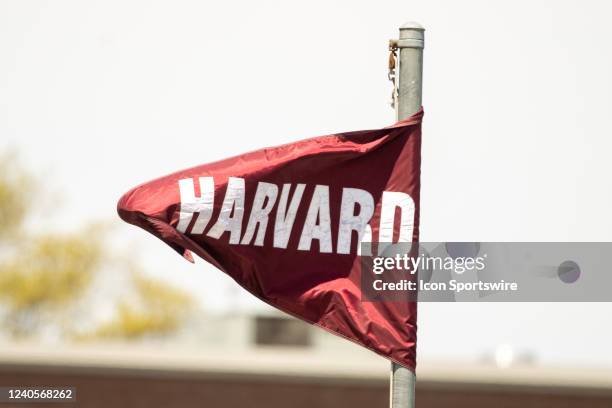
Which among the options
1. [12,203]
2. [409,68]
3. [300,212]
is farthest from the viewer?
[12,203]

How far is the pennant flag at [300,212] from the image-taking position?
10117 mm

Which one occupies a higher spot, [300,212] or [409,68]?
[409,68]

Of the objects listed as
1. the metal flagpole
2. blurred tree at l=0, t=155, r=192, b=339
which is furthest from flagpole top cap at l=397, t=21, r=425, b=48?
blurred tree at l=0, t=155, r=192, b=339

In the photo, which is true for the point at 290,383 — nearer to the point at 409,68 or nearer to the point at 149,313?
the point at 409,68

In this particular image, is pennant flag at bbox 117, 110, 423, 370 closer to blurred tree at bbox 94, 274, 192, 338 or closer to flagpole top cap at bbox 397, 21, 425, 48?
flagpole top cap at bbox 397, 21, 425, 48

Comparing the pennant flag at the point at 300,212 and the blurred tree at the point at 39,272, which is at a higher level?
the blurred tree at the point at 39,272

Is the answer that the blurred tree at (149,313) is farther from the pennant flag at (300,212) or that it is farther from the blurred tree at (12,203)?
the pennant flag at (300,212)

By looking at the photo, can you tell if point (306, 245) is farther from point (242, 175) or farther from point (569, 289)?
point (569, 289)

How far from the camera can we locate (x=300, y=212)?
10.3m

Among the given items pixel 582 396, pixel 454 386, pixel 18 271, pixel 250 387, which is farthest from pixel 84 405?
pixel 18 271

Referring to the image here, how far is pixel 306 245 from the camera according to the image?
10195 millimetres

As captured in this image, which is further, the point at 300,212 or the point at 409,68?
the point at 300,212

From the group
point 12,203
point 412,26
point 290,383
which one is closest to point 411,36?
point 412,26

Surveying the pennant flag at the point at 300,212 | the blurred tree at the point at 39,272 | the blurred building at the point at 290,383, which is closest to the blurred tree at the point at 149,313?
the blurred tree at the point at 39,272
